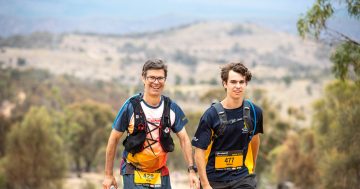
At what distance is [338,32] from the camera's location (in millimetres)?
13562

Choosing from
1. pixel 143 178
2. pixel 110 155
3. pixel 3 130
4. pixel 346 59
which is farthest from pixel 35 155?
pixel 143 178

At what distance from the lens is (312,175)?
41.7 meters

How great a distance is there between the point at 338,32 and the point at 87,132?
49729 mm

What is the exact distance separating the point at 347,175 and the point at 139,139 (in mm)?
23956

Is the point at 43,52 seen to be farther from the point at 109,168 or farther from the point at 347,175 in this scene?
the point at 109,168

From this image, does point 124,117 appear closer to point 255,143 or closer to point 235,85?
point 235,85

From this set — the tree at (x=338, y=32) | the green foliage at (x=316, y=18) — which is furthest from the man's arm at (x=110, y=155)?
the green foliage at (x=316, y=18)

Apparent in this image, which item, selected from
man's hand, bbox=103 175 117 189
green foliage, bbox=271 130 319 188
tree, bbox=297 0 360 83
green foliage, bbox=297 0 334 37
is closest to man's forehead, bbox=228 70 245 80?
man's hand, bbox=103 175 117 189

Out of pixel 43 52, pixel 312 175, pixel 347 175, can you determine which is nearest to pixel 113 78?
pixel 43 52

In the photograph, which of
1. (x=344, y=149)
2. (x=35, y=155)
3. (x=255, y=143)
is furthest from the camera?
(x=35, y=155)

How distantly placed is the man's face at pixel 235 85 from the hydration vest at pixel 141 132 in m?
0.73

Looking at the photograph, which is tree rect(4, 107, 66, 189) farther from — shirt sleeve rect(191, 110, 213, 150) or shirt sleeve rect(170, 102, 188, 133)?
shirt sleeve rect(191, 110, 213, 150)

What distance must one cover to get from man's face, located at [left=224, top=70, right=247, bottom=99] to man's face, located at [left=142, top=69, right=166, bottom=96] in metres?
0.74

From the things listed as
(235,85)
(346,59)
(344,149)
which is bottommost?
(344,149)
